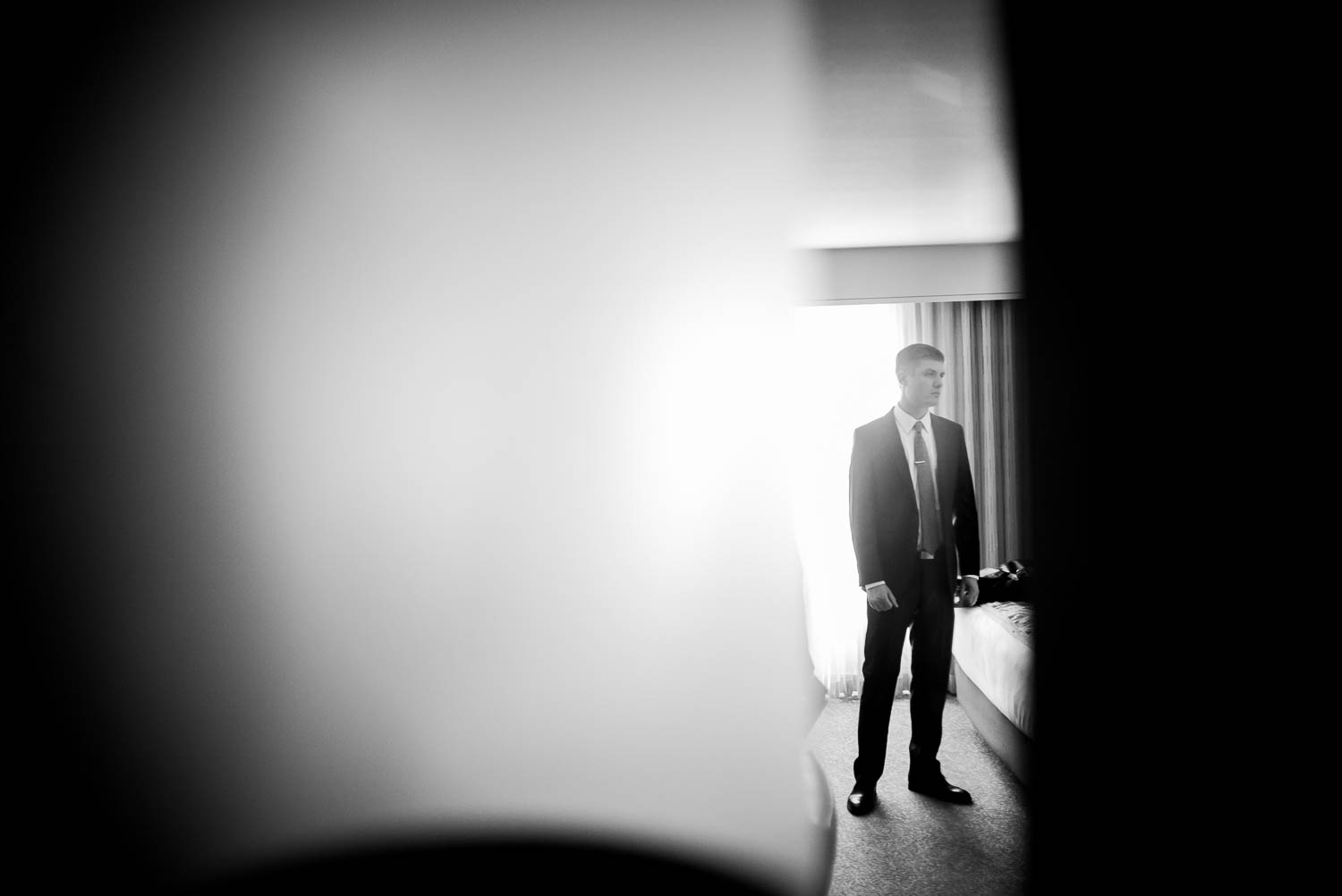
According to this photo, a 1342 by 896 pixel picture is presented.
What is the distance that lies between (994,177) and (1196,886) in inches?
58.2

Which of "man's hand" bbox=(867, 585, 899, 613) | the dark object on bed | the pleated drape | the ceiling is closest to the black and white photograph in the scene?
the ceiling

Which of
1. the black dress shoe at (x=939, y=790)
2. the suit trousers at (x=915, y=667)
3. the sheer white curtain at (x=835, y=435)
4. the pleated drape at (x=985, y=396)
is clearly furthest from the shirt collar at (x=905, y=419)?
the pleated drape at (x=985, y=396)

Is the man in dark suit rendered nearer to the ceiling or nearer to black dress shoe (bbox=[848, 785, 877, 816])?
black dress shoe (bbox=[848, 785, 877, 816])

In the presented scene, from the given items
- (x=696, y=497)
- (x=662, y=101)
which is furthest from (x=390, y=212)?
(x=696, y=497)

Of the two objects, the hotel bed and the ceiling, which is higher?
the ceiling

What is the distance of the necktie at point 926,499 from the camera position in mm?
1359

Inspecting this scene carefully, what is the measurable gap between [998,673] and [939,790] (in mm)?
296

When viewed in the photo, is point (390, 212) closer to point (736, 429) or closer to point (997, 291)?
point (736, 429)

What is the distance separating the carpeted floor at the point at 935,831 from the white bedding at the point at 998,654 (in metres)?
0.14

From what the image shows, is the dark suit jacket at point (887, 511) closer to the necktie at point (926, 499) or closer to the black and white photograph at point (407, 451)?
the necktie at point (926, 499)

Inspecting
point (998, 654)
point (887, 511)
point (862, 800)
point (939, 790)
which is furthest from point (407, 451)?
point (998, 654)

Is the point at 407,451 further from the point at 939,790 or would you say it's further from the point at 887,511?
the point at 939,790

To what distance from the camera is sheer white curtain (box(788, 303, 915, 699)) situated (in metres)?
2.22

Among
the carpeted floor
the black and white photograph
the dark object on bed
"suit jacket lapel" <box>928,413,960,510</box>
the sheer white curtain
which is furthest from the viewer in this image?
the sheer white curtain
